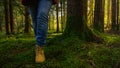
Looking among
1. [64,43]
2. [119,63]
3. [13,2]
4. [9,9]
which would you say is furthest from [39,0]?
[9,9]

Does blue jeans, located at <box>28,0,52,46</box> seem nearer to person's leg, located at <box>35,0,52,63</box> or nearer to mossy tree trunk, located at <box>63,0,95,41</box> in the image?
person's leg, located at <box>35,0,52,63</box>

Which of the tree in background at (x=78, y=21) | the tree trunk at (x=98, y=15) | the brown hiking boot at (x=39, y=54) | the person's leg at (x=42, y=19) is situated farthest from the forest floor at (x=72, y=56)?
the tree trunk at (x=98, y=15)

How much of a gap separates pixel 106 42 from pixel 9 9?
51.7ft

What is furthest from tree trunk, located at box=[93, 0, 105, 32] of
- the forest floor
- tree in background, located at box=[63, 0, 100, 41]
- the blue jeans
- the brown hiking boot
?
the blue jeans

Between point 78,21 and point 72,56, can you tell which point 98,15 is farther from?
point 72,56

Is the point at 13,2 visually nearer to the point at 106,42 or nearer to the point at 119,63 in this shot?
the point at 106,42

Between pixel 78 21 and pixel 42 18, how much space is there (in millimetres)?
1889

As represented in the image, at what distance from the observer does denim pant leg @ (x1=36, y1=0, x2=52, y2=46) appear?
4.21 meters

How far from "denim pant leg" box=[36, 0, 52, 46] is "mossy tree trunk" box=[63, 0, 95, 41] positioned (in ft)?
5.60

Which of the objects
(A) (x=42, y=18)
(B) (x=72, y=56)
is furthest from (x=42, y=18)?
(B) (x=72, y=56)

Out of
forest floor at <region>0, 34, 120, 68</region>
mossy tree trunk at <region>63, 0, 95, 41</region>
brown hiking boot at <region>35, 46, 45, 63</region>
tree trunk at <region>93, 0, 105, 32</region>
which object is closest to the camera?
brown hiking boot at <region>35, 46, 45, 63</region>

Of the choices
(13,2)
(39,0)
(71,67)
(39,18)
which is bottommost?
(71,67)

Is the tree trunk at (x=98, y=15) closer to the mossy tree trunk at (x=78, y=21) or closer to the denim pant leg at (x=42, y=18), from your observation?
the mossy tree trunk at (x=78, y=21)

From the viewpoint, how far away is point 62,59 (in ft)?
15.5
